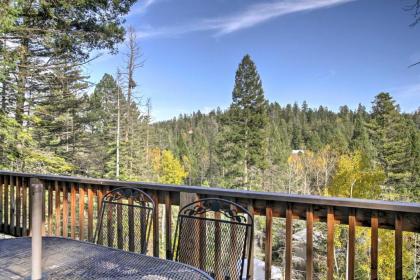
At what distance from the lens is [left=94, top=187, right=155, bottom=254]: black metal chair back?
2301 mm

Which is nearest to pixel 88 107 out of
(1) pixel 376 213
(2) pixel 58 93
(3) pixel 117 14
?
(2) pixel 58 93

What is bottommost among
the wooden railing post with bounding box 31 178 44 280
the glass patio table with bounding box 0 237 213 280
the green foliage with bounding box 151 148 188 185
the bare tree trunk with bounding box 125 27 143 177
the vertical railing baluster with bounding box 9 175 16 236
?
the green foliage with bounding box 151 148 188 185

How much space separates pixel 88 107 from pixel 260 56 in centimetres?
1764

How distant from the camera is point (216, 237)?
2.04m

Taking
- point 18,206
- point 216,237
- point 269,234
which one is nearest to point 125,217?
point 216,237

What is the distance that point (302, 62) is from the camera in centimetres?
3061

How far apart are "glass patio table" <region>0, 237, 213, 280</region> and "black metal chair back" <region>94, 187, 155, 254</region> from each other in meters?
0.48

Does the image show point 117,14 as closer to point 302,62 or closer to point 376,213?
point 376,213

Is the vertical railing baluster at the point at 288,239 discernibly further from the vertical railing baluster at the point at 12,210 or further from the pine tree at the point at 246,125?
the pine tree at the point at 246,125

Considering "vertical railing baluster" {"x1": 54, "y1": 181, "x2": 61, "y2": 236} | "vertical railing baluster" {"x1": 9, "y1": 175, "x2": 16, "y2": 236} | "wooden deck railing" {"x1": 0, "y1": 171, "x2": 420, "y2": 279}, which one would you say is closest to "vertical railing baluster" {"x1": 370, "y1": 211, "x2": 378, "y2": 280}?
"wooden deck railing" {"x1": 0, "y1": 171, "x2": 420, "y2": 279}

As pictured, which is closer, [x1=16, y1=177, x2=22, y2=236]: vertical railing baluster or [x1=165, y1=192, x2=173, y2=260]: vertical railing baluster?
[x1=165, y1=192, x2=173, y2=260]: vertical railing baluster

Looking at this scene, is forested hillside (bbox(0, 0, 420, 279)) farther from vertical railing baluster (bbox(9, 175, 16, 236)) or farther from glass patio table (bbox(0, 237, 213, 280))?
glass patio table (bbox(0, 237, 213, 280))

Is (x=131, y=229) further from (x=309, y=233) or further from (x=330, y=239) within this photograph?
(x=330, y=239)

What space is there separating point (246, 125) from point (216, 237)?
68.6ft
